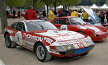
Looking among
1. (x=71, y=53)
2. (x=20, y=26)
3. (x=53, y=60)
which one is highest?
(x=20, y=26)

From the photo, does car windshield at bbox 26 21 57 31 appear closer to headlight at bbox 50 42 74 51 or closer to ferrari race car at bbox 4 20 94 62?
ferrari race car at bbox 4 20 94 62

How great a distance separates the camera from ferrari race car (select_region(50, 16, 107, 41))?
7371 mm

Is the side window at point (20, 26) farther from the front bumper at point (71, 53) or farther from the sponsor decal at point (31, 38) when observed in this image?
the front bumper at point (71, 53)

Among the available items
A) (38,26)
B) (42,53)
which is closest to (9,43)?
(38,26)

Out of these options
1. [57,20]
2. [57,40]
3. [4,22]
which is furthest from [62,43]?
[4,22]

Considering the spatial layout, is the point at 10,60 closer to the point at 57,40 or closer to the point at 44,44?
the point at 44,44

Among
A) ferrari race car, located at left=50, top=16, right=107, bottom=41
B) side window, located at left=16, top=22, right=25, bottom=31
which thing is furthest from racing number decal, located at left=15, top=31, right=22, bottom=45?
ferrari race car, located at left=50, top=16, right=107, bottom=41

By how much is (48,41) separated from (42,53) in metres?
0.50

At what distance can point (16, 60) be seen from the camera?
514 cm

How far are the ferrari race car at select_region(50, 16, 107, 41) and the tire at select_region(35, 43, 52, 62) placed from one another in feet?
10.8

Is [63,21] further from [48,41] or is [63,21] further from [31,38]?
[48,41]

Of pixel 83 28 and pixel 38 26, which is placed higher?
pixel 38 26

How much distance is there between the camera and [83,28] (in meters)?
7.57

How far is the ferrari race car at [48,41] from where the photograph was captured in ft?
14.4
